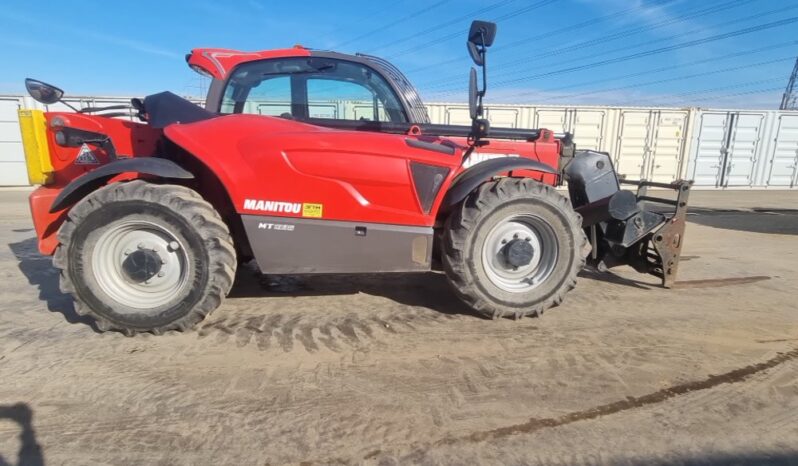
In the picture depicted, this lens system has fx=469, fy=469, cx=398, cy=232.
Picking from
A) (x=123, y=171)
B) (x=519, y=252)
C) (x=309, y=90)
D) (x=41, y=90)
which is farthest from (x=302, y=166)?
(x=41, y=90)

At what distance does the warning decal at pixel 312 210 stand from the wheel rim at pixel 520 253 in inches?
48.6

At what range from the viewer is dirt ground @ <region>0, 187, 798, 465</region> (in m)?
2.07

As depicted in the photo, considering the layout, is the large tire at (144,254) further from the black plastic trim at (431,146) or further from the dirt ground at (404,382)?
the black plastic trim at (431,146)

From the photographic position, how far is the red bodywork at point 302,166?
10.4ft

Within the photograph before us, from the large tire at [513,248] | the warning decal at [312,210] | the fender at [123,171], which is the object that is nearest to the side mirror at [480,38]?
the large tire at [513,248]

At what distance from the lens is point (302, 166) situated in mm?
3191

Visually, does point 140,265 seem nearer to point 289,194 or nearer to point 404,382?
point 289,194

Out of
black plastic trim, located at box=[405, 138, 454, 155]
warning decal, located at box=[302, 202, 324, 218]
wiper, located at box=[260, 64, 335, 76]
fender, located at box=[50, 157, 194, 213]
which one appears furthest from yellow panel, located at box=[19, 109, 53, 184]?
black plastic trim, located at box=[405, 138, 454, 155]

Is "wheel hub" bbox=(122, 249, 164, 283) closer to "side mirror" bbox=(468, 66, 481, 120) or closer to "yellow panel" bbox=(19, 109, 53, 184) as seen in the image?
"yellow panel" bbox=(19, 109, 53, 184)

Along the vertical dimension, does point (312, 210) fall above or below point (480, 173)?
below

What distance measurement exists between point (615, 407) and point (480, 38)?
234 centimetres

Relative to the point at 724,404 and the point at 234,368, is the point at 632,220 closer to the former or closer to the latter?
the point at 724,404

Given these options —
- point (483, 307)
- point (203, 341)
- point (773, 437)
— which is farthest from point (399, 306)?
point (773, 437)

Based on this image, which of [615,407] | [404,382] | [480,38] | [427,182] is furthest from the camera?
[427,182]
